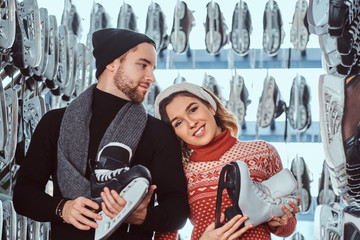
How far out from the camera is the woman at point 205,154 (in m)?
1.72

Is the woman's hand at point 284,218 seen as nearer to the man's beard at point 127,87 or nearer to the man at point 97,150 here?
the man at point 97,150

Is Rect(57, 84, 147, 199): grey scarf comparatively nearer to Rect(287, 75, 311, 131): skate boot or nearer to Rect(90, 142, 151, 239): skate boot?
Rect(90, 142, 151, 239): skate boot

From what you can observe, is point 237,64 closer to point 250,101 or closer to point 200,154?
point 250,101

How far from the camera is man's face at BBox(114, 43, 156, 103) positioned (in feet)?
5.61

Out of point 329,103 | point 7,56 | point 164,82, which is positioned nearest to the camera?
point 329,103

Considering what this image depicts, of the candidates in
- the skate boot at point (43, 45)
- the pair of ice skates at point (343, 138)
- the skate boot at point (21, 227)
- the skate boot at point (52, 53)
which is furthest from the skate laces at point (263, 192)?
the skate boot at point (52, 53)

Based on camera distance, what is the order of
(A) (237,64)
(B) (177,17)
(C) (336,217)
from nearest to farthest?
(C) (336,217) < (B) (177,17) < (A) (237,64)

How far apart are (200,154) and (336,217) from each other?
16.7 inches

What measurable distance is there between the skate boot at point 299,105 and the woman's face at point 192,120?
2.48 m

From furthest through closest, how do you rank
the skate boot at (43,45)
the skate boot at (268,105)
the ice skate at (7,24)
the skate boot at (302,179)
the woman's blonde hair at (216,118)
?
the skate boot at (302,179), the skate boot at (268,105), the skate boot at (43,45), the ice skate at (7,24), the woman's blonde hair at (216,118)

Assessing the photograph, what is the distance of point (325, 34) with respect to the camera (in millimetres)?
1728

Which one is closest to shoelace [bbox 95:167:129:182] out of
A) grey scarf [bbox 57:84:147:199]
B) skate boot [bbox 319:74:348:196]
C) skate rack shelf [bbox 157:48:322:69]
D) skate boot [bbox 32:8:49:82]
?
grey scarf [bbox 57:84:147:199]

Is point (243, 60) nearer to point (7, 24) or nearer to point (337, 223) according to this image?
point (7, 24)

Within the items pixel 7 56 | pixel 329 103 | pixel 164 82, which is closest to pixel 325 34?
pixel 329 103
